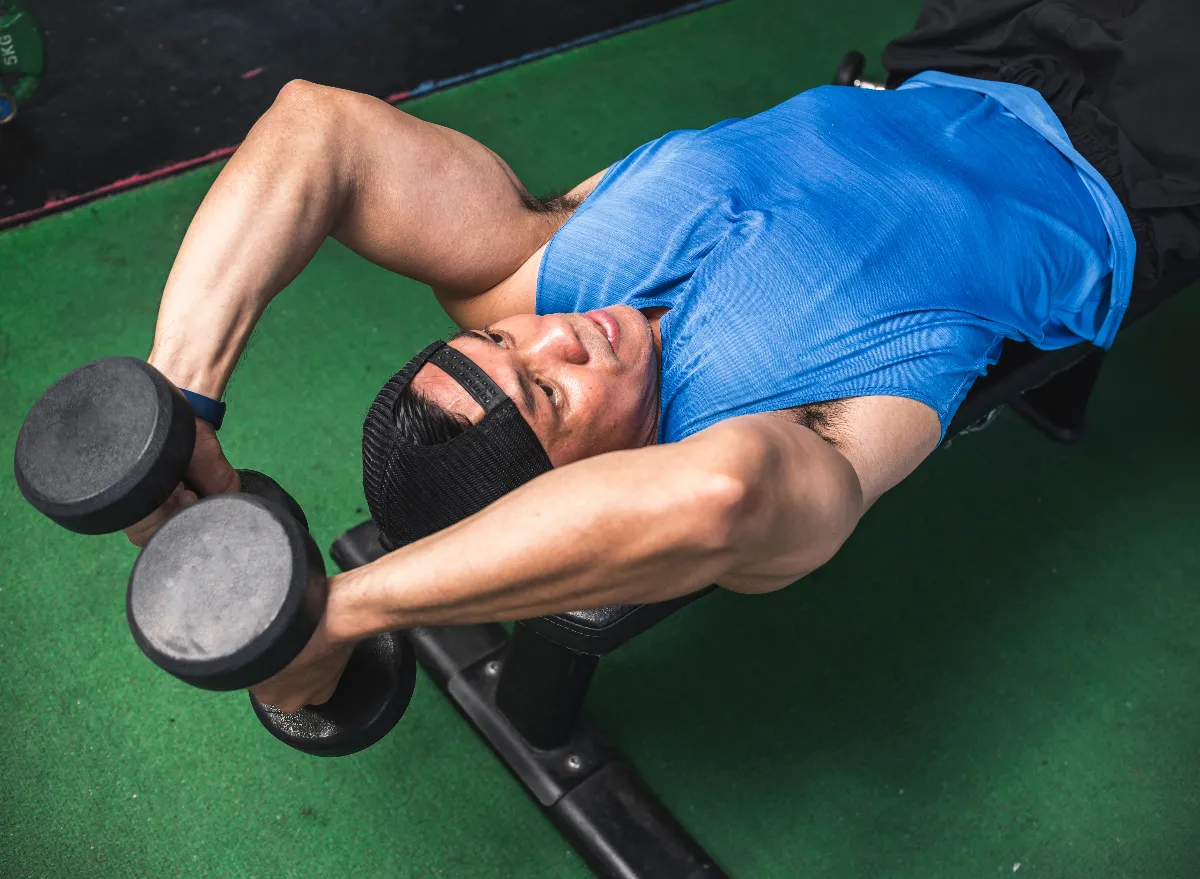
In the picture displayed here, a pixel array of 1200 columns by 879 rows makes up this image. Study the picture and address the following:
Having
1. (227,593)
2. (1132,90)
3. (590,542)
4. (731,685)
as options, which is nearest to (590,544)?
(590,542)

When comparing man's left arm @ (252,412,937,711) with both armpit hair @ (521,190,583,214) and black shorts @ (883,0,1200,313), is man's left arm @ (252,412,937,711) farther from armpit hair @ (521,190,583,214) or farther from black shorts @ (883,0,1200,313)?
black shorts @ (883,0,1200,313)

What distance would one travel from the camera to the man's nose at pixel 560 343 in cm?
134

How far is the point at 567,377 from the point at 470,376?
13 centimetres

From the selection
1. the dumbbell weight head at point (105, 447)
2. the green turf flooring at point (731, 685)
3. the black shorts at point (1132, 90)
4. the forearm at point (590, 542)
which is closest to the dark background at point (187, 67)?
the green turf flooring at point (731, 685)

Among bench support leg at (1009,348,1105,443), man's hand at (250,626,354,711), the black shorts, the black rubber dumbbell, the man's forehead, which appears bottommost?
bench support leg at (1009,348,1105,443)

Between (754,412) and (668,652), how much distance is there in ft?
2.18

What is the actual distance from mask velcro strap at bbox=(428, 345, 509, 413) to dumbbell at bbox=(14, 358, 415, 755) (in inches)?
12.1

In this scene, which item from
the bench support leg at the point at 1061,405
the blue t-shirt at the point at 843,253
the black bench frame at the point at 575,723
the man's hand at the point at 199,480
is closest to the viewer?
the man's hand at the point at 199,480

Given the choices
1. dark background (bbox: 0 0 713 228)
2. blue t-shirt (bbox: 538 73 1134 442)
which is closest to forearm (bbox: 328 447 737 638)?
blue t-shirt (bbox: 538 73 1134 442)

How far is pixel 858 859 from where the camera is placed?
164 centimetres

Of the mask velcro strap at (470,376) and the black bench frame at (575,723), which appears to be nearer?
the mask velcro strap at (470,376)

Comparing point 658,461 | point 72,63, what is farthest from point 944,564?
point 72,63

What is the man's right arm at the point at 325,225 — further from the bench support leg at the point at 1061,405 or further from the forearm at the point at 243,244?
the bench support leg at the point at 1061,405

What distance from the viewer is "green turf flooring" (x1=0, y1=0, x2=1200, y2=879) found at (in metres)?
1.62
